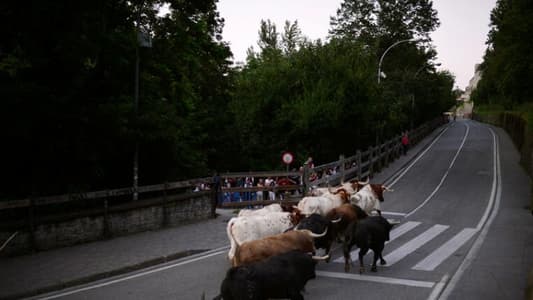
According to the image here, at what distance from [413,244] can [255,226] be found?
5700 millimetres

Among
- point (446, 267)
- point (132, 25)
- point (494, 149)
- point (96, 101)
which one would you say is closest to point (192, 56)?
point (132, 25)

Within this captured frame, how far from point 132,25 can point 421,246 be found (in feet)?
40.5

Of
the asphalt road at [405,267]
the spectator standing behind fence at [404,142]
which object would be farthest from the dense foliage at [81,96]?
the spectator standing behind fence at [404,142]

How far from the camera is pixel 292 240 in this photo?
966 centimetres

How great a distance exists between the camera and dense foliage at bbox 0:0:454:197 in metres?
12.2

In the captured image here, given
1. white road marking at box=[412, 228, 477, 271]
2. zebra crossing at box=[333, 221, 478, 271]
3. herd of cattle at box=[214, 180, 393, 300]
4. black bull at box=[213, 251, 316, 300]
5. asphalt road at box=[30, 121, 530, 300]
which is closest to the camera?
black bull at box=[213, 251, 316, 300]

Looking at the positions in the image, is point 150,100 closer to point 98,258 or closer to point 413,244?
point 98,258

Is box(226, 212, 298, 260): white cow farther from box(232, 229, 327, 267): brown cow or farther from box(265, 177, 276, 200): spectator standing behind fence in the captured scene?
box(265, 177, 276, 200): spectator standing behind fence

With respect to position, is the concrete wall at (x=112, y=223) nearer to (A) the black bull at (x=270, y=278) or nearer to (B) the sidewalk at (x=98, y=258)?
(B) the sidewalk at (x=98, y=258)

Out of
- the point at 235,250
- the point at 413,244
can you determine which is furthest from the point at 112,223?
the point at 413,244

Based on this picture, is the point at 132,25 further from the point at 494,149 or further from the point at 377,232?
A: the point at 494,149

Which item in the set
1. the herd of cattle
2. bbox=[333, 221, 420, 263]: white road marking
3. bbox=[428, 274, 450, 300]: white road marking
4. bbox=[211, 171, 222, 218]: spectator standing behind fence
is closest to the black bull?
the herd of cattle

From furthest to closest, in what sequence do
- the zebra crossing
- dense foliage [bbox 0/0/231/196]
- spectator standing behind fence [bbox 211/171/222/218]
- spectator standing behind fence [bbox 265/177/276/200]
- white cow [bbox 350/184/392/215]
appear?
1. spectator standing behind fence [bbox 265/177/276/200]
2. spectator standing behind fence [bbox 211/171/222/218]
3. white cow [bbox 350/184/392/215]
4. the zebra crossing
5. dense foliage [bbox 0/0/231/196]

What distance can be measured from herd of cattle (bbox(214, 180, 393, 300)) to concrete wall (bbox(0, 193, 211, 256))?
4.74m
